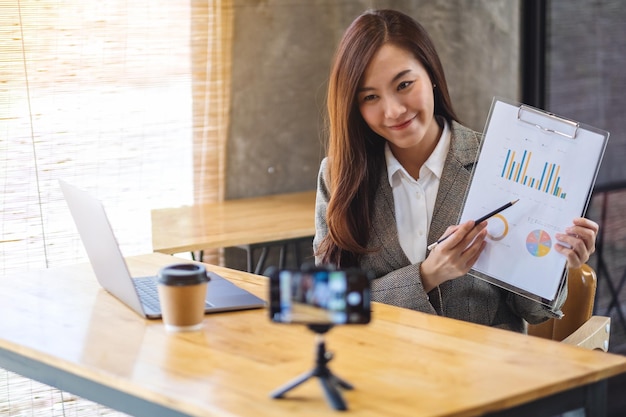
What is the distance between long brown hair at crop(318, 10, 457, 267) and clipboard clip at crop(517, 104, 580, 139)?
15.4 inches

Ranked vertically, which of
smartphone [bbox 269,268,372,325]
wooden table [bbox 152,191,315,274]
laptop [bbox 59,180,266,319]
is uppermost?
smartphone [bbox 269,268,372,325]

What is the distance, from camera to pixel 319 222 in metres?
2.55

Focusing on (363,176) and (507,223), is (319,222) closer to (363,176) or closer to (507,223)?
(363,176)

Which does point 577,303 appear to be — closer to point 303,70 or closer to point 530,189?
point 530,189

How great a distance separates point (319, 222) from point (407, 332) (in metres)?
0.78

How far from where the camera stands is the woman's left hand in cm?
201

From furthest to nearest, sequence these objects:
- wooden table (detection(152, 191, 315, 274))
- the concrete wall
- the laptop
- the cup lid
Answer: the concrete wall < wooden table (detection(152, 191, 315, 274)) < the laptop < the cup lid

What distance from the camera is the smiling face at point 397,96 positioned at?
234 centimetres

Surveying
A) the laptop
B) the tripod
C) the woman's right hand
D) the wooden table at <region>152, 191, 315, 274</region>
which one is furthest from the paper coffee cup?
the wooden table at <region>152, 191, 315, 274</region>

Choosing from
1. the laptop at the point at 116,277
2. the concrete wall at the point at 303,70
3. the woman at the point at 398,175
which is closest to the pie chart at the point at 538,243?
the woman at the point at 398,175

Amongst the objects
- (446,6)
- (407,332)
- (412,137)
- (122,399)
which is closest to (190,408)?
(122,399)

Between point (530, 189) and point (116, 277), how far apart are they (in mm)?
893

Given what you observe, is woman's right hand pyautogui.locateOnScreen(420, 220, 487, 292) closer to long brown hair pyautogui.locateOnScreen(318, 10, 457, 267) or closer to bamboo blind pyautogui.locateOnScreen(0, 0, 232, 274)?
long brown hair pyautogui.locateOnScreen(318, 10, 457, 267)

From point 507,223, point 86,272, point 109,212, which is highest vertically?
point 507,223
